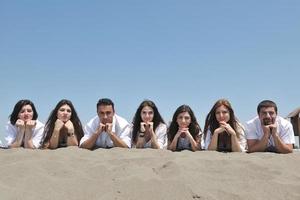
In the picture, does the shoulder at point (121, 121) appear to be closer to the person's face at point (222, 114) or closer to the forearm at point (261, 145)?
the person's face at point (222, 114)

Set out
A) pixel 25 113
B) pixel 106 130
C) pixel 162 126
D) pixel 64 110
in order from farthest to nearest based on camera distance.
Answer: pixel 162 126 < pixel 64 110 < pixel 25 113 < pixel 106 130

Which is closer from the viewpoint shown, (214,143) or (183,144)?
(214,143)

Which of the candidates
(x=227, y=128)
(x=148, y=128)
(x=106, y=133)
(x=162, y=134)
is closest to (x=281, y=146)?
(x=227, y=128)

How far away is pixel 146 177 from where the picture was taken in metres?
3.66

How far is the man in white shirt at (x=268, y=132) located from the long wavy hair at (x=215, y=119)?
0.23m

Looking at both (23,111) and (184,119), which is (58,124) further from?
(184,119)

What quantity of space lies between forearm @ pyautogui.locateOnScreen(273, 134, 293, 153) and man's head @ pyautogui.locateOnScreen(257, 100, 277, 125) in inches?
12.3

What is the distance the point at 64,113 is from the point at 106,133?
81 cm

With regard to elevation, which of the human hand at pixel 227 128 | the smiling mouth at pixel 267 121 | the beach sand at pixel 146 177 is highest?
the smiling mouth at pixel 267 121

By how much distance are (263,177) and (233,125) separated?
280 centimetres

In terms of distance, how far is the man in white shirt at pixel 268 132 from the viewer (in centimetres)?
606

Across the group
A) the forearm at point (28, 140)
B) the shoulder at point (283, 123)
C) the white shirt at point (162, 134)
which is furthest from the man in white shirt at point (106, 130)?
the shoulder at point (283, 123)

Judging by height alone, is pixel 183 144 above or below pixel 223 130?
below

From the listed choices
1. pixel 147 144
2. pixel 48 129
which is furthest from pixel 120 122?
pixel 48 129
